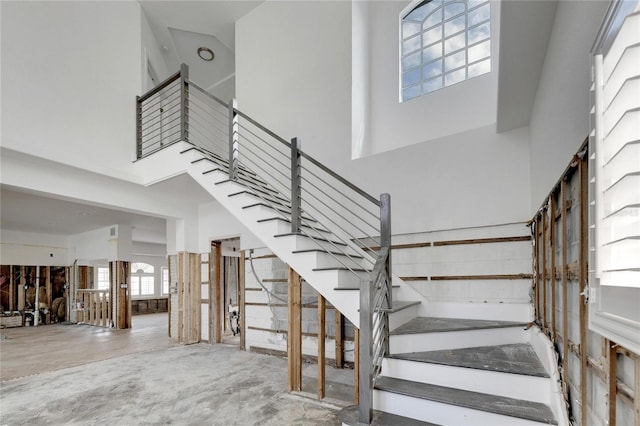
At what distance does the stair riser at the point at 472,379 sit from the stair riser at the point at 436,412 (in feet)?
0.83

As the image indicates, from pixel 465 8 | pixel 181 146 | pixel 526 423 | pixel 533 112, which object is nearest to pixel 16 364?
pixel 181 146

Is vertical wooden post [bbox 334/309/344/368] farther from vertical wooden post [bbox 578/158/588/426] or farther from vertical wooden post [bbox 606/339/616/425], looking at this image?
vertical wooden post [bbox 606/339/616/425]

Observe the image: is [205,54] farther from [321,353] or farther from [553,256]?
[553,256]

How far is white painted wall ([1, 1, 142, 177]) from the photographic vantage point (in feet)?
13.5

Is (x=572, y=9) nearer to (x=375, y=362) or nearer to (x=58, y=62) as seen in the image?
(x=375, y=362)

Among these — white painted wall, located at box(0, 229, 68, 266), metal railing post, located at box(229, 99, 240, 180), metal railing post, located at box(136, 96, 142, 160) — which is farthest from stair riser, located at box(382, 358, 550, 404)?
white painted wall, located at box(0, 229, 68, 266)

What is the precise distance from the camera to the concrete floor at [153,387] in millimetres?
3303

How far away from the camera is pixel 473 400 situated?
227 cm

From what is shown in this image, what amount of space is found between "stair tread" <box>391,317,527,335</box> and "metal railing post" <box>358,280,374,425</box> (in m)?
0.54

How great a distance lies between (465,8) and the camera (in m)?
4.46

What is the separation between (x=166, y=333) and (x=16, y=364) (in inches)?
114

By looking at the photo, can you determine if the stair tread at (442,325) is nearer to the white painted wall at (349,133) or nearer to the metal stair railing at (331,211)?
the metal stair railing at (331,211)

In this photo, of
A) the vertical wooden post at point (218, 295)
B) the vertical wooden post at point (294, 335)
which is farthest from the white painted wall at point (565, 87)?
the vertical wooden post at point (218, 295)

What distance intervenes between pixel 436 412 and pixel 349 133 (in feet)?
11.9
